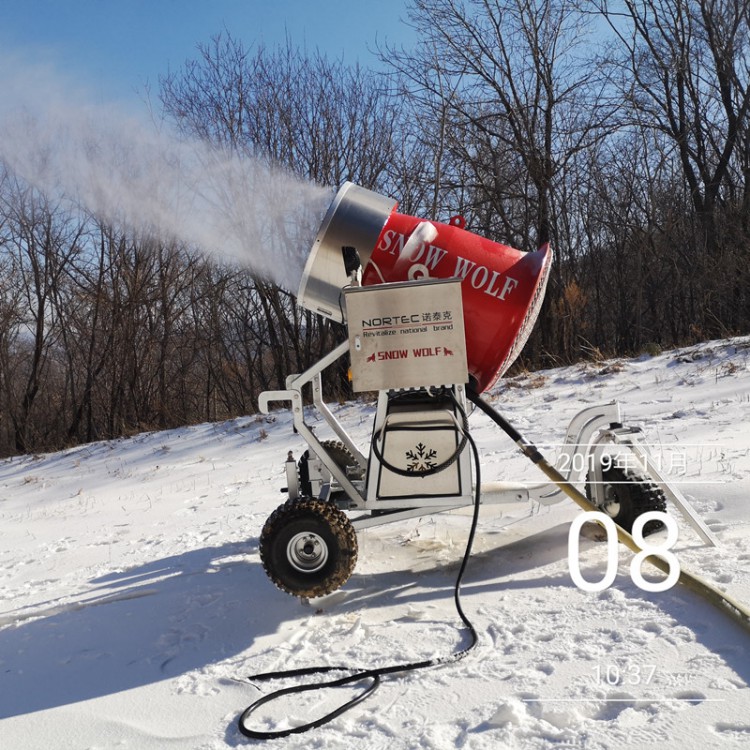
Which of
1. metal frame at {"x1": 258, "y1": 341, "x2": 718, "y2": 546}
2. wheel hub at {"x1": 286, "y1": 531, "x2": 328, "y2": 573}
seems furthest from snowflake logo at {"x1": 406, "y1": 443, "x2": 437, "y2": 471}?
wheel hub at {"x1": 286, "y1": 531, "x2": 328, "y2": 573}

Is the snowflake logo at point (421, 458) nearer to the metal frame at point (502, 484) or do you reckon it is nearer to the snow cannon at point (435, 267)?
the metal frame at point (502, 484)

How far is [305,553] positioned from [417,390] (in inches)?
37.6

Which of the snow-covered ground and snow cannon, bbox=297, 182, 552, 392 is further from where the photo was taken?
snow cannon, bbox=297, 182, 552, 392

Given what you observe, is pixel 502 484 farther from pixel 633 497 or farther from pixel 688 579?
pixel 688 579

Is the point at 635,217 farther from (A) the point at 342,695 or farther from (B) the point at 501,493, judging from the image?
(A) the point at 342,695

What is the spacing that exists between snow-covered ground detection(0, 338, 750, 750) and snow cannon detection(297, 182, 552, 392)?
3.69ft

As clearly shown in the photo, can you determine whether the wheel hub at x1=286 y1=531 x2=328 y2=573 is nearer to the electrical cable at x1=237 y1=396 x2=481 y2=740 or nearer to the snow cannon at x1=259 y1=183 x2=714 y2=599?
the snow cannon at x1=259 y1=183 x2=714 y2=599

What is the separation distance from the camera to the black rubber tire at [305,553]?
3180mm

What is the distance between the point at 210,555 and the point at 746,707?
3.16 metres

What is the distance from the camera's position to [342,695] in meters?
2.43

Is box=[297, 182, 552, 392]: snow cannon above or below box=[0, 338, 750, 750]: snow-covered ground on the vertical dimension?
above

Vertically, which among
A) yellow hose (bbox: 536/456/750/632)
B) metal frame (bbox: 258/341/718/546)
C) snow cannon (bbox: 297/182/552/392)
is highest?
snow cannon (bbox: 297/182/552/392)

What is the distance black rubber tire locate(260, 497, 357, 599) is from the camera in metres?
3.18

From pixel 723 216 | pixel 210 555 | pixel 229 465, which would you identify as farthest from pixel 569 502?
pixel 723 216
